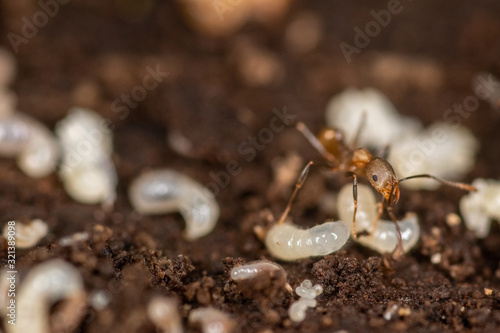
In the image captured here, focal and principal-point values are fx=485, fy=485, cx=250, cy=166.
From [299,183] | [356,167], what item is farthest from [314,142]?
[299,183]

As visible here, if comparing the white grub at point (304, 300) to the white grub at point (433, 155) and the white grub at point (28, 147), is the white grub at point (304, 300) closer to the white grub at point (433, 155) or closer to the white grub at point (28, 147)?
the white grub at point (433, 155)

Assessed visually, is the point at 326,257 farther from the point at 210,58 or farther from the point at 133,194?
the point at 210,58

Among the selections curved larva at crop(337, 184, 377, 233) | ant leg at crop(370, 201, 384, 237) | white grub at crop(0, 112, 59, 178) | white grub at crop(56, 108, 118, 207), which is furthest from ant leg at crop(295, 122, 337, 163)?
white grub at crop(0, 112, 59, 178)

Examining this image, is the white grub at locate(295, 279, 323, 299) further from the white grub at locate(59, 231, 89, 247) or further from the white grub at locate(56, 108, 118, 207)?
the white grub at locate(56, 108, 118, 207)

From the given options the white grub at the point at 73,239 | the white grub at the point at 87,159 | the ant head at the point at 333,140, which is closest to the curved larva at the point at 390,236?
the ant head at the point at 333,140

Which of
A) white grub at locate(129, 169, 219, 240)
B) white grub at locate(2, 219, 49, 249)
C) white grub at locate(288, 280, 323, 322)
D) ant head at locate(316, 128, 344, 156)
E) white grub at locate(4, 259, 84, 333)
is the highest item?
white grub at locate(4, 259, 84, 333)

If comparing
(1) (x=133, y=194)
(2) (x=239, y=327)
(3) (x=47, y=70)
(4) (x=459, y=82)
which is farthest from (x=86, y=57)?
(4) (x=459, y=82)
